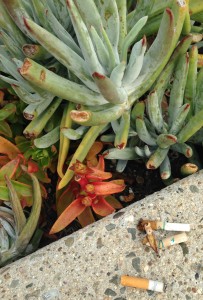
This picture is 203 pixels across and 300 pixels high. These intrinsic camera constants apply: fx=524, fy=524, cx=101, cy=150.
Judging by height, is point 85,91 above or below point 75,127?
above

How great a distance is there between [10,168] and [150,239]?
436 mm

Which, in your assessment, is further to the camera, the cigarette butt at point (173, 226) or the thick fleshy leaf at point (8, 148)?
the thick fleshy leaf at point (8, 148)

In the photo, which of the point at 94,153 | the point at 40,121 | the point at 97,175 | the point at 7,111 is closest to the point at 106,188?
the point at 97,175

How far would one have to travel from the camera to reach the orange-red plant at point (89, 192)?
4.31 feet

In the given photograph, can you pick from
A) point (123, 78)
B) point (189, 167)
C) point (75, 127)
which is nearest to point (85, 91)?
point (123, 78)

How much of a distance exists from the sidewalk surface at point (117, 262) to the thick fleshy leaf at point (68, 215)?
0.11 meters

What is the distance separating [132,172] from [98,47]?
1.61ft

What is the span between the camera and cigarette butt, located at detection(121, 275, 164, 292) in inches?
44.0

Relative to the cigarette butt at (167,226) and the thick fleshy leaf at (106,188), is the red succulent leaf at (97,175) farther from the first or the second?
the cigarette butt at (167,226)

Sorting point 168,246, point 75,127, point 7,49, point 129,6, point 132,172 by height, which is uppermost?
point 7,49

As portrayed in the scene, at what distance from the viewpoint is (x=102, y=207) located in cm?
136

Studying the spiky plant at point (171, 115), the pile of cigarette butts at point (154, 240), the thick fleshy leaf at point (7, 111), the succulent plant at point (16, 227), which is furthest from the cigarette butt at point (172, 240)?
the thick fleshy leaf at point (7, 111)

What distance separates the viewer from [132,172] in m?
1.54

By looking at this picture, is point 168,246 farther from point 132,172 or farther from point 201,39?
point 201,39
